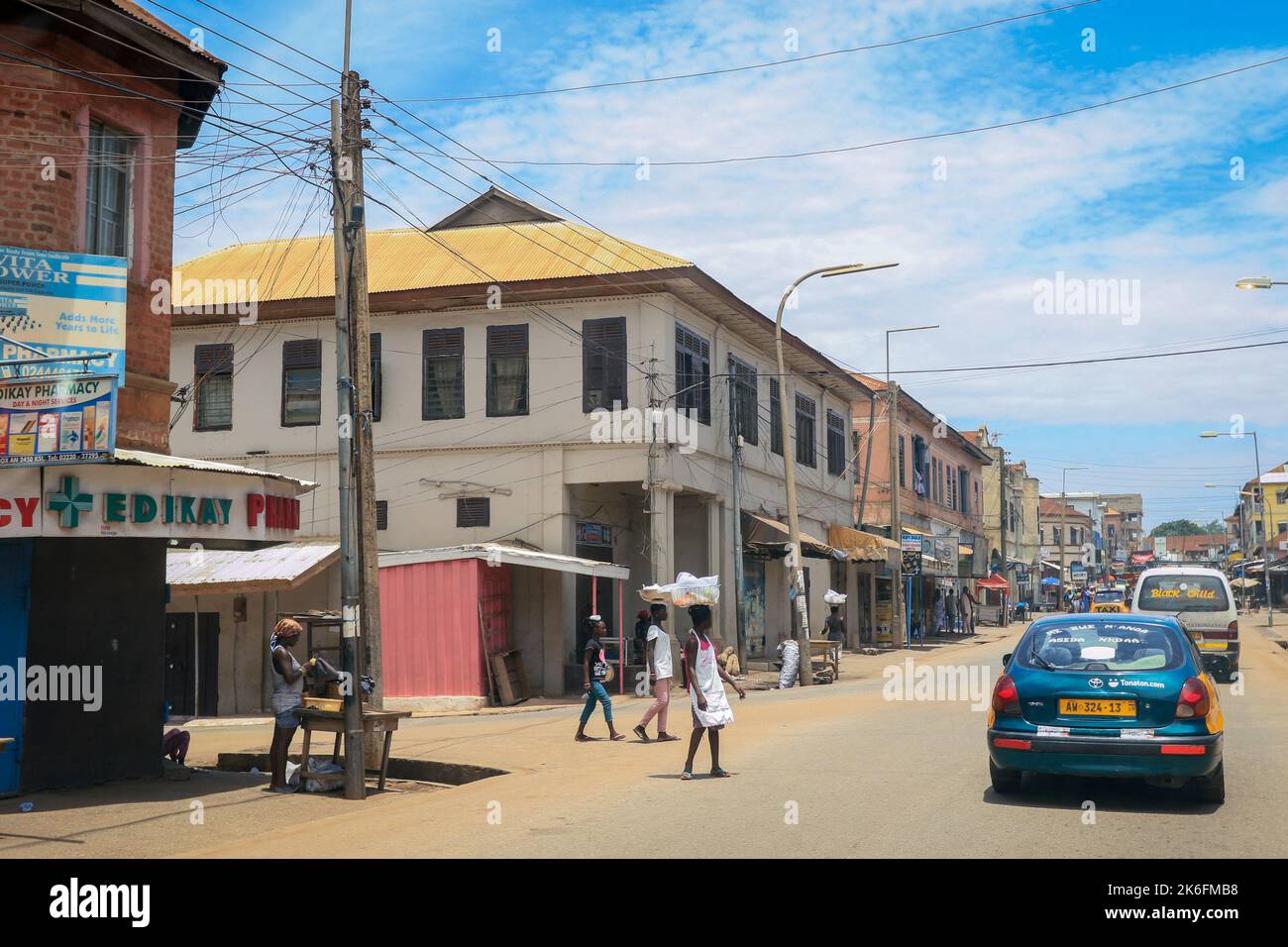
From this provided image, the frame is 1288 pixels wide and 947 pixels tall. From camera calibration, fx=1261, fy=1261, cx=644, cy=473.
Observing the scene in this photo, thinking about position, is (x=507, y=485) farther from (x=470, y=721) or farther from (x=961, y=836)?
(x=961, y=836)

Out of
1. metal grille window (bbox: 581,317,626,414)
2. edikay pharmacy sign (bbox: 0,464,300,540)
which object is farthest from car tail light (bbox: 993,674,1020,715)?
metal grille window (bbox: 581,317,626,414)

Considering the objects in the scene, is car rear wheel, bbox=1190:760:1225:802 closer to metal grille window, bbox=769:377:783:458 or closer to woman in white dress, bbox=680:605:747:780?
woman in white dress, bbox=680:605:747:780

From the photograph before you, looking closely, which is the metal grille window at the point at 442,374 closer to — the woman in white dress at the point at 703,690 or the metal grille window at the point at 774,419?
the metal grille window at the point at 774,419

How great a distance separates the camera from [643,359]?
87.2ft

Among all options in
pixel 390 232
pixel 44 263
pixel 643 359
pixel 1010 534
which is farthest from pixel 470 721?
pixel 1010 534

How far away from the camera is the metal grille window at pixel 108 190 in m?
13.3

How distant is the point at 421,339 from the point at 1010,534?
64.6 meters

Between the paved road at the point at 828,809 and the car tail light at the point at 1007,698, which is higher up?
the car tail light at the point at 1007,698

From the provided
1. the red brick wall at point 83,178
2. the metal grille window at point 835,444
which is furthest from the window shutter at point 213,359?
the metal grille window at point 835,444

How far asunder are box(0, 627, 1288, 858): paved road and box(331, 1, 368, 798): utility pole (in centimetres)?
70

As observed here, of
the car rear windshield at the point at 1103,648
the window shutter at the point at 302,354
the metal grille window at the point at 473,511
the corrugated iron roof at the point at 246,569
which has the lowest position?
the car rear windshield at the point at 1103,648

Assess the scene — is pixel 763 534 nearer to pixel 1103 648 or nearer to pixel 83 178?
pixel 83 178

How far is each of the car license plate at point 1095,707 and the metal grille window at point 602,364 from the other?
17.7 meters

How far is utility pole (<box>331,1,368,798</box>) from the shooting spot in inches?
503
